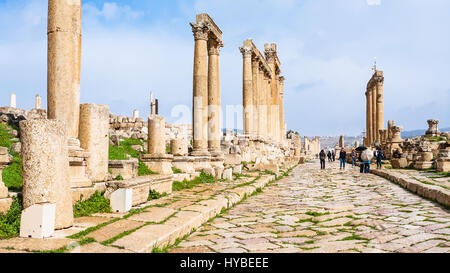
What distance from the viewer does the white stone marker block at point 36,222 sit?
4380 millimetres

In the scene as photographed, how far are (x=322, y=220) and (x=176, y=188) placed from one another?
4.36 meters

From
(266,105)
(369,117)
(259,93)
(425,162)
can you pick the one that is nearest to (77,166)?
(425,162)

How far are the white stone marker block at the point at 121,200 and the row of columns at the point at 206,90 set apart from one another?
8.87 meters

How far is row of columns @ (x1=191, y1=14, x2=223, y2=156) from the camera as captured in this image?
15.9 m

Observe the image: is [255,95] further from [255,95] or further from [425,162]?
[425,162]

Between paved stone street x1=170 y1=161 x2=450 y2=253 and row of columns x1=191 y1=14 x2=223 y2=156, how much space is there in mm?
7208

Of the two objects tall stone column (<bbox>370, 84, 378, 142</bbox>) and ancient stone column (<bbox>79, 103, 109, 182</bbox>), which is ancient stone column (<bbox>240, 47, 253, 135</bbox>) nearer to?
ancient stone column (<bbox>79, 103, 109, 182</bbox>)

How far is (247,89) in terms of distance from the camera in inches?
934

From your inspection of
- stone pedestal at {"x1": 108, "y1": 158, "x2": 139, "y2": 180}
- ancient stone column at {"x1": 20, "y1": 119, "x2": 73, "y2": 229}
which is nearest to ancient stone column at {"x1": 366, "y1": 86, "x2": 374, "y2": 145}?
stone pedestal at {"x1": 108, "y1": 158, "x2": 139, "y2": 180}

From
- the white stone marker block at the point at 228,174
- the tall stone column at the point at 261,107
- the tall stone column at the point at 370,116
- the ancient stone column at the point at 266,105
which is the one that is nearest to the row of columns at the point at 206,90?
the white stone marker block at the point at 228,174

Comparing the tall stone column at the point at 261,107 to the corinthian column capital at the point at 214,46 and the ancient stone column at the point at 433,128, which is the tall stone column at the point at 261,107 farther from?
the ancient stone column at the point at 433,128

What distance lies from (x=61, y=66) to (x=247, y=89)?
678 inches

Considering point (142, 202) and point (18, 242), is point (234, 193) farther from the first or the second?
point (18, 242)

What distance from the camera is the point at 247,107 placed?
23844 millimetres
